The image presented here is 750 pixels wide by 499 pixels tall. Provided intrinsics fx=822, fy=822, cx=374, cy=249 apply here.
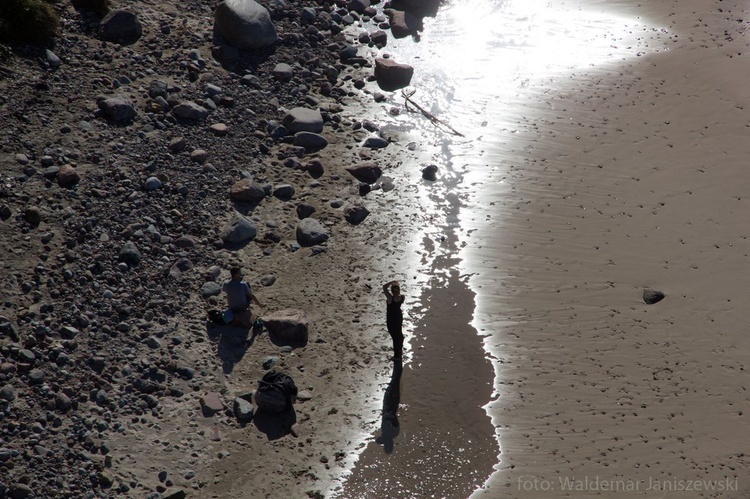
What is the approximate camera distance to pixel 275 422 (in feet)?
37.2

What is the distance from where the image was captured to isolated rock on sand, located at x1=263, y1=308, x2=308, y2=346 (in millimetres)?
12453

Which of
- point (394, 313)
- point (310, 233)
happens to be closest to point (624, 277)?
point (394, 313)

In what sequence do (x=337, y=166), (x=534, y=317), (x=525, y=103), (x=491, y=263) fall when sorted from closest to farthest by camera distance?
(x=534, y=317)
(x=491, y=263)
(x=337, y=166)
(x=525, y=103)

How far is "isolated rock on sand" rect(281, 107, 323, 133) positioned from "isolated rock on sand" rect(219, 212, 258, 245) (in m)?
2.91

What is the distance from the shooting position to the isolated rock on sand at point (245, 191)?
14523mm

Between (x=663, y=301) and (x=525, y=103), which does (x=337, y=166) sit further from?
(x=663, y=301)

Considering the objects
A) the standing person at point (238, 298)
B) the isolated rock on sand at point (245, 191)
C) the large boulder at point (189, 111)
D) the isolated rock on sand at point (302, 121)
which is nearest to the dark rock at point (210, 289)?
the standing person at point (238, 298)

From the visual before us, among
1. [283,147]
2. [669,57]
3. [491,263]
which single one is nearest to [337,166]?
[283,147]

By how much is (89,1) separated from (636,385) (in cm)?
1245

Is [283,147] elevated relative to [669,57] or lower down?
lower down

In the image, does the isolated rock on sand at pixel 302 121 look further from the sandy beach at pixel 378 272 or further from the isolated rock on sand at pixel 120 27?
the isolated rock on sand at pixel 120 27

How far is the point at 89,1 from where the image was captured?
16.2 m

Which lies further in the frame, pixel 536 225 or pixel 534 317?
pixel 536 225

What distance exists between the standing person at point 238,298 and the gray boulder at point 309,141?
4.31 m
